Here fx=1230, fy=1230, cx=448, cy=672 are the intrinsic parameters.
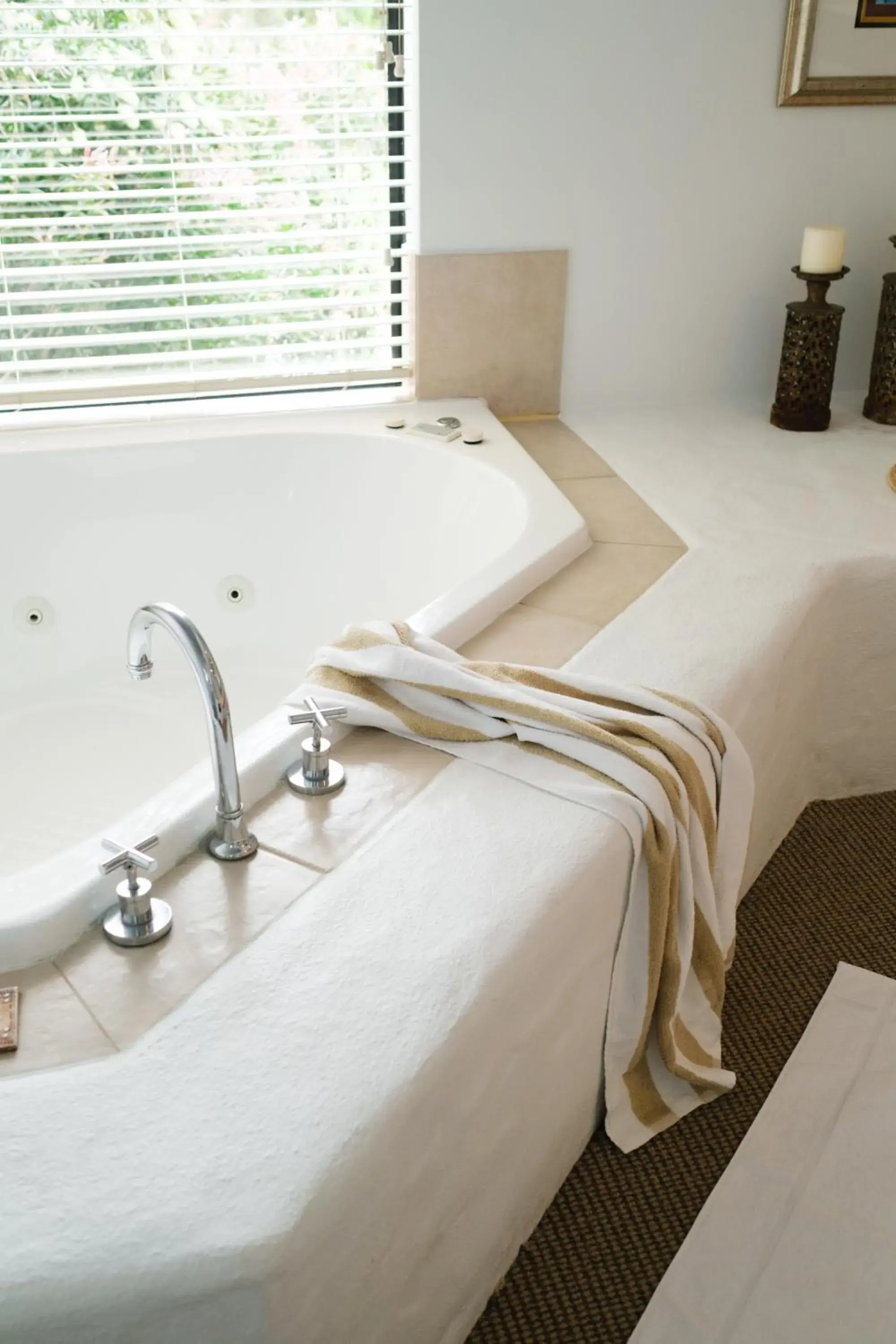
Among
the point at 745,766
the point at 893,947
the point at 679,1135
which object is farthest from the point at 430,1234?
the point at 893,947

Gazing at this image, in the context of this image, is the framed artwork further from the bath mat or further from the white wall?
the bath mat

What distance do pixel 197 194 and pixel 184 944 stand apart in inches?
70.0

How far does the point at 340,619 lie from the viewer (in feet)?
8.19

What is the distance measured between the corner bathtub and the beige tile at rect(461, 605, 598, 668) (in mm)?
370

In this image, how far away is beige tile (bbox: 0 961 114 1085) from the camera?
104cm

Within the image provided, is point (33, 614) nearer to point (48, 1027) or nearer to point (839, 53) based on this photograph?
point (48, 1027)

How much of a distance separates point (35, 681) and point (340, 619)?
616 millimetres

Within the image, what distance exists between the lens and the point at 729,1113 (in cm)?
161

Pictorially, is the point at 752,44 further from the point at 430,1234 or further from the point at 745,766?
the point at 430,1234

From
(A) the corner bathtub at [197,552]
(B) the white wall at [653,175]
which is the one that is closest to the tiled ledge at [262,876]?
(A) the corner bathtub at [197,552]

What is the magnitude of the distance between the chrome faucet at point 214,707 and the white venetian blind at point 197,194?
1.41 m

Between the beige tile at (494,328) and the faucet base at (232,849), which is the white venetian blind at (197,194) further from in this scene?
the faucet base at (232,849)

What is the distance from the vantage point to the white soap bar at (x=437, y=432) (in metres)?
2.44

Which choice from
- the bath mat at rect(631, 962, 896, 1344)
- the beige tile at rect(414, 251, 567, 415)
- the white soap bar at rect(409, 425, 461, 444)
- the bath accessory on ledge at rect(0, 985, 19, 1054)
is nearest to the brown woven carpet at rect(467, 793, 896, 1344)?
the bath mat at rect(631, 962, 896, 1344)
